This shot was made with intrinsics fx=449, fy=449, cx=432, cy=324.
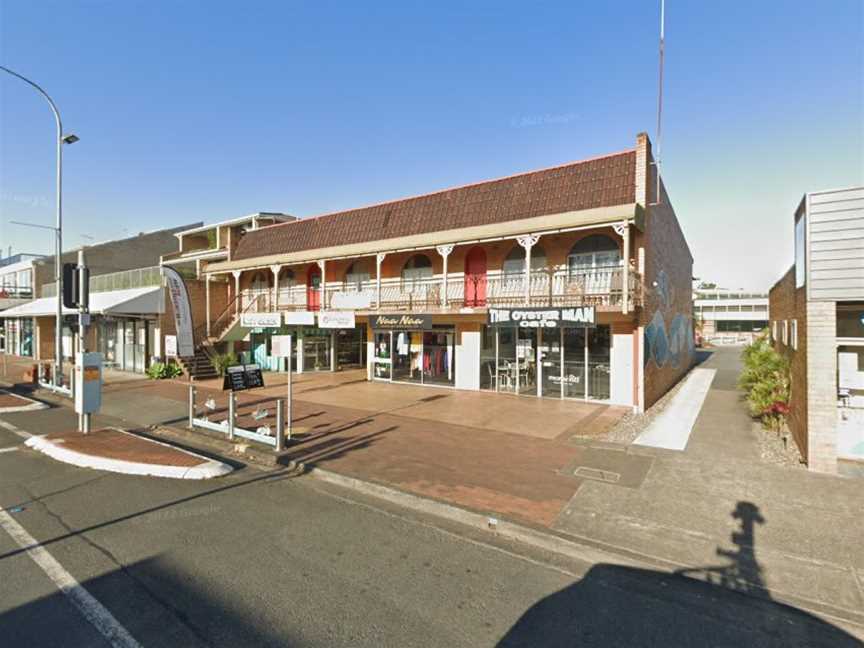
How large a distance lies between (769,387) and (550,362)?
547cm

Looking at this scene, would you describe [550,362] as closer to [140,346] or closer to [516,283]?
[516,283]

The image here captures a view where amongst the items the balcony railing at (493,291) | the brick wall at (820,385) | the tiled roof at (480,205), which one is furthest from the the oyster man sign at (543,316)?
the brick wall at (820,385)

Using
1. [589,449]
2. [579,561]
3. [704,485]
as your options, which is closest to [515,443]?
[589,449]

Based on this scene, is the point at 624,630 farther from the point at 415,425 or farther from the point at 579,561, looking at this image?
the point at 415,425

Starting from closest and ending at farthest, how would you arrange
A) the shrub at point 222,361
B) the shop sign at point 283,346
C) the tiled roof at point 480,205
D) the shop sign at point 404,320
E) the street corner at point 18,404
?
the shop sign at point 283,346, the street corner at point 18,404, the tiled roof at point 480,205, the shop sign at point 404,320, the shrub at point 222,361

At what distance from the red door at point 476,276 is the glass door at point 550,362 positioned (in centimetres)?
244

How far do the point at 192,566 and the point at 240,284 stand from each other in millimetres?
20613

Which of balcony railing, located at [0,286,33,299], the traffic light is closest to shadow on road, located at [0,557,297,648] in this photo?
the traffic light

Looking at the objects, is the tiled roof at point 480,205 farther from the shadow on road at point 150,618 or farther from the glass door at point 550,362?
the shadow on road at point 150,618

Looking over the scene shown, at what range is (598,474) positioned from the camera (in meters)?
7.09

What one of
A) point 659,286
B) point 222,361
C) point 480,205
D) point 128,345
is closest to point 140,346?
point 128,345

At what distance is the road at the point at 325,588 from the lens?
3512 mm

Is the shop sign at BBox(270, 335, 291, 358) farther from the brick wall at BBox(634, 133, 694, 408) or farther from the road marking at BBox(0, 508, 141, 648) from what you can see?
the brick wall at BBox(634, 133, 694, 408)

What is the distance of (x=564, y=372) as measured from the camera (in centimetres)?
1373
